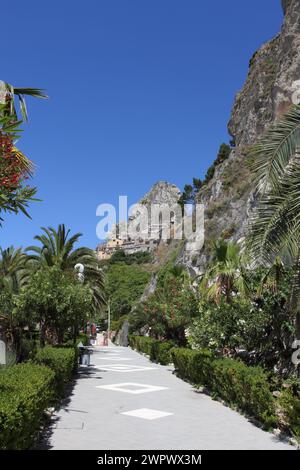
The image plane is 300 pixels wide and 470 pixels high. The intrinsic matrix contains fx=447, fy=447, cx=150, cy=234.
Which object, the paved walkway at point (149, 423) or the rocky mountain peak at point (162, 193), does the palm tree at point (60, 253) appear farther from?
the rocky mountain peak at point (162, 193)

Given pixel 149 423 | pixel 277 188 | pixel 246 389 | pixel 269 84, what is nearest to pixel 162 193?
pixel 269 84

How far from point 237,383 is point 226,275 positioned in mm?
3985

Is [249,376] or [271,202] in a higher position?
[271,202]

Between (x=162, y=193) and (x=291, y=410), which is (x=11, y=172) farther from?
(x=162, y=193)

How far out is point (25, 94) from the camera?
707 cm

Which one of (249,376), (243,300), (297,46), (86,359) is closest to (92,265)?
(86,359)

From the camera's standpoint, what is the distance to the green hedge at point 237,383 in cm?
823

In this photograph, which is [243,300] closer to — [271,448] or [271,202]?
[271,202]

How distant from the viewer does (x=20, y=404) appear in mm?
5375

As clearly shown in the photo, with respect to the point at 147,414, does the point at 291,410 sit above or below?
above

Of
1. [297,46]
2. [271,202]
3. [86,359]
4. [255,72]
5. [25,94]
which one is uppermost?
[255,72]

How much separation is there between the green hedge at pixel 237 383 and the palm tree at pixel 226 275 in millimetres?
1927

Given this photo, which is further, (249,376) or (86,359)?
(86,359)
